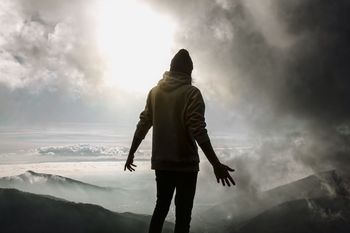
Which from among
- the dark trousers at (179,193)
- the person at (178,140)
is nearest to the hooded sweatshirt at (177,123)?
the person at (178,140)

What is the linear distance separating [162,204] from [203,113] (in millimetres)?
1631

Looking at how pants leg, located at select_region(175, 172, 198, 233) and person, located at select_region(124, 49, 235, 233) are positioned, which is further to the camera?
pants leg, located at select_region(175, 172, 198, 233)

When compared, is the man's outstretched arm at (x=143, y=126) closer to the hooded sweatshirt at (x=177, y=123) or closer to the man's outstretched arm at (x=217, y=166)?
the hooded sweatshirt at (x=177, y=123)

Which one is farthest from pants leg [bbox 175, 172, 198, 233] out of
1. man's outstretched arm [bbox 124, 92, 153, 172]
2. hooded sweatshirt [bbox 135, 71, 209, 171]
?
man's outstretched arm [bbox 124, 92, 153, 172]

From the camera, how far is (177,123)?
268 inches

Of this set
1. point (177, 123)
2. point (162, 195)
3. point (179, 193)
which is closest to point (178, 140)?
point (177, 123)

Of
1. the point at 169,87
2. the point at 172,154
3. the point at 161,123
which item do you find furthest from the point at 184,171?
the point at 169,87

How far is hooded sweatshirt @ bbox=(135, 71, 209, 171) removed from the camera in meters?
6.50

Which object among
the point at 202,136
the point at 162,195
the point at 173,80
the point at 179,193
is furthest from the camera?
the point at 173,80

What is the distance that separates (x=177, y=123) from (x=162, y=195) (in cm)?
117

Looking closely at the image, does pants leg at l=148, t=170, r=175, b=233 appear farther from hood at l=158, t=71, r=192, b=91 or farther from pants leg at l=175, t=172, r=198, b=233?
hood at l=158, t=71, r=192, b=91

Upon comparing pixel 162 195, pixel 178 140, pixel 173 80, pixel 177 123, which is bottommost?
pixel 162 195

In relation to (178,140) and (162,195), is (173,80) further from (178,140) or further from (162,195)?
(162,195)

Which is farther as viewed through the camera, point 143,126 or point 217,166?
point 143,126
